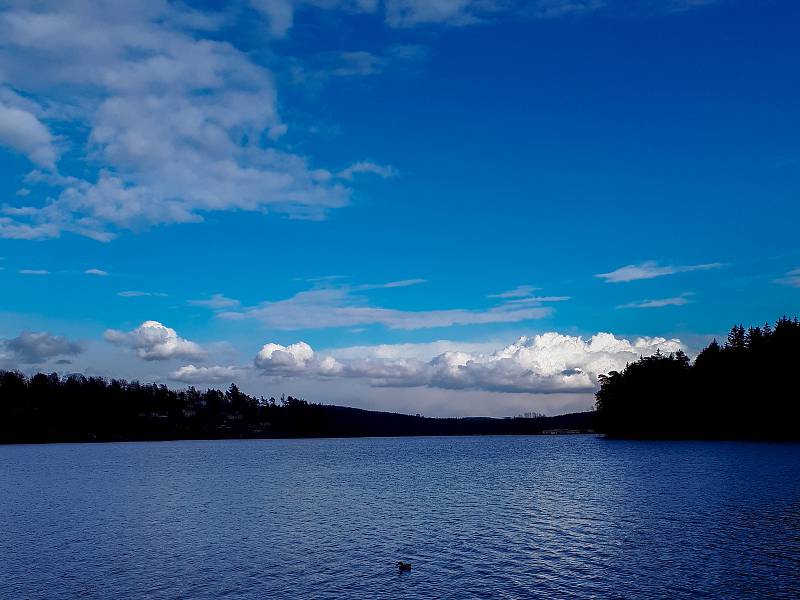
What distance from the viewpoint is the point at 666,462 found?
13500cm

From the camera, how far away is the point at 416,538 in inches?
2363

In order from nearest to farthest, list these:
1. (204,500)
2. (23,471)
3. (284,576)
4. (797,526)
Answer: (284,576) → (797,526) → (204,500) → (23,471)

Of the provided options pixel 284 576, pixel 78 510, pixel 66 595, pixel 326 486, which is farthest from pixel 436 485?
pixel 66 595

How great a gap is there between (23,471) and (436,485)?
10595 centimetres

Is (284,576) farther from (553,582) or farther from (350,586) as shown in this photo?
(553,582)

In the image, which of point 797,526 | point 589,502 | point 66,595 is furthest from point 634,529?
point 66,595

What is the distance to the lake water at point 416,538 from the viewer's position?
143ft

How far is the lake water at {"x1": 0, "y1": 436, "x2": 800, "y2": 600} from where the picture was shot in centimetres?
4350

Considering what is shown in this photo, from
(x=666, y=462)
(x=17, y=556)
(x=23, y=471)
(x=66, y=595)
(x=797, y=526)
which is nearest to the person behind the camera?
(x=66, y=595)

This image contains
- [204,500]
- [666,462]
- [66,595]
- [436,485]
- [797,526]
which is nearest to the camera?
[66,595]

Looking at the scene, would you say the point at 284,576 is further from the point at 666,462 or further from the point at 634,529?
the point at 666,462

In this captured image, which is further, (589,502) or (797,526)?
(589,502)

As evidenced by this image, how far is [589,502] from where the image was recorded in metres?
82.5

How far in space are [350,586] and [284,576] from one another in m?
5.91
